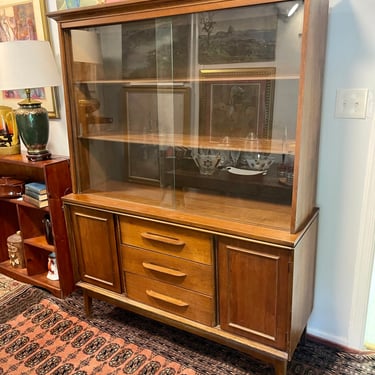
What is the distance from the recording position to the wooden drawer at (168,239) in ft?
5.23

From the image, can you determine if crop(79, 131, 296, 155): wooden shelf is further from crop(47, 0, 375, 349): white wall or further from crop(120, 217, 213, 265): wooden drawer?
crop(120, 217, 213, 265): wooden drawer

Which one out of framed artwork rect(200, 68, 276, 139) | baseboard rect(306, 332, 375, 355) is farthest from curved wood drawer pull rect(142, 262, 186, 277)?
baseboard rect(306, 332, 375, 355)

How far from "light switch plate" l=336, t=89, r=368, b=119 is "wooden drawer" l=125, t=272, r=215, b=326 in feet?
3.33

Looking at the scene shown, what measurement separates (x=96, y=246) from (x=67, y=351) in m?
0.55

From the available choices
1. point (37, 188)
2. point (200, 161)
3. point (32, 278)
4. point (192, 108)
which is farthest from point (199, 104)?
point (32, 278)

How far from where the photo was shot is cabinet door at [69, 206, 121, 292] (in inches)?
73.7

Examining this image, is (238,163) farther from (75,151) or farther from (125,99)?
(75,151)

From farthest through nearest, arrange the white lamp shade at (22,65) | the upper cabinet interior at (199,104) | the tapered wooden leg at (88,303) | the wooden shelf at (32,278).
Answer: the wooden shelf at (32,278)
the tapered wooden leg at (88,303)
the white lamp shade at (22,65)
the upper cabinet interior at (199,104)

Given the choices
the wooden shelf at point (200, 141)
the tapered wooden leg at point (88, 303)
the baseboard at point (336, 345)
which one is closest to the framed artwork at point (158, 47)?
the wooden shelf at point (200, 141)

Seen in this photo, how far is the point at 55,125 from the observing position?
2.47 meters

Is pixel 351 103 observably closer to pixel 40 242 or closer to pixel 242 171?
pixel 242 171

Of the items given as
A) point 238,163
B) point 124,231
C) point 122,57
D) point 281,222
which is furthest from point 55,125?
point 281,222

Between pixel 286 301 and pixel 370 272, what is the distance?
20.1 inches

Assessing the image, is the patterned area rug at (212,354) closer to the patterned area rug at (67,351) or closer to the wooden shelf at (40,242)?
the patterned area rug at (67,351)
